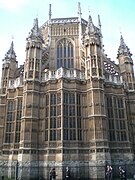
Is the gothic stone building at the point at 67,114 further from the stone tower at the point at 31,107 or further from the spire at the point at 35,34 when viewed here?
the spire at the point at 35,34

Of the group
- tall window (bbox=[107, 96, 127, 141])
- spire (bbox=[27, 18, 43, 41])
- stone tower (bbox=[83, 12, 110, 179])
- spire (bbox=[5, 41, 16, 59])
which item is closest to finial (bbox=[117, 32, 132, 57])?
stone tower (bbox=[83, 12, 110, 179])

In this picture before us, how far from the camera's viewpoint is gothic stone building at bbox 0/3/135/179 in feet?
90.3

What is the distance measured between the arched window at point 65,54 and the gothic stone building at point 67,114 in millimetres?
170

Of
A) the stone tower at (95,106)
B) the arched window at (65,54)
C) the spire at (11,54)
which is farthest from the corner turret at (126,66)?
the spire at (11,54)

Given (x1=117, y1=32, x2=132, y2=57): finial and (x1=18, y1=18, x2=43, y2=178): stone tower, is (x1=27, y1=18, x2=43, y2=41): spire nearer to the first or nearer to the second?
(x1=18, y1=18, x2=43, y2=178): stone tower

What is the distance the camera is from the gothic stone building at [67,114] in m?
27.5

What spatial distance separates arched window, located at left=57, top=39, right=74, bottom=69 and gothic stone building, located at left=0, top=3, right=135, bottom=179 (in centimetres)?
17

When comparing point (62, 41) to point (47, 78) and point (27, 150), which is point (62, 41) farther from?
point (27, 150)

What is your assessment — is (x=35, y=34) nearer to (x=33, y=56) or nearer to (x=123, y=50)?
(x=33, y=56)

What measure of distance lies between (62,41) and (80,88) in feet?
37.1

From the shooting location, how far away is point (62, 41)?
1522 inches

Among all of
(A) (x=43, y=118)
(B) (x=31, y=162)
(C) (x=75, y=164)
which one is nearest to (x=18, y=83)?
(A) (x=43, y=118)

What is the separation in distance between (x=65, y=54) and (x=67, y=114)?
12.4m

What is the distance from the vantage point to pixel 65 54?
37625mm
